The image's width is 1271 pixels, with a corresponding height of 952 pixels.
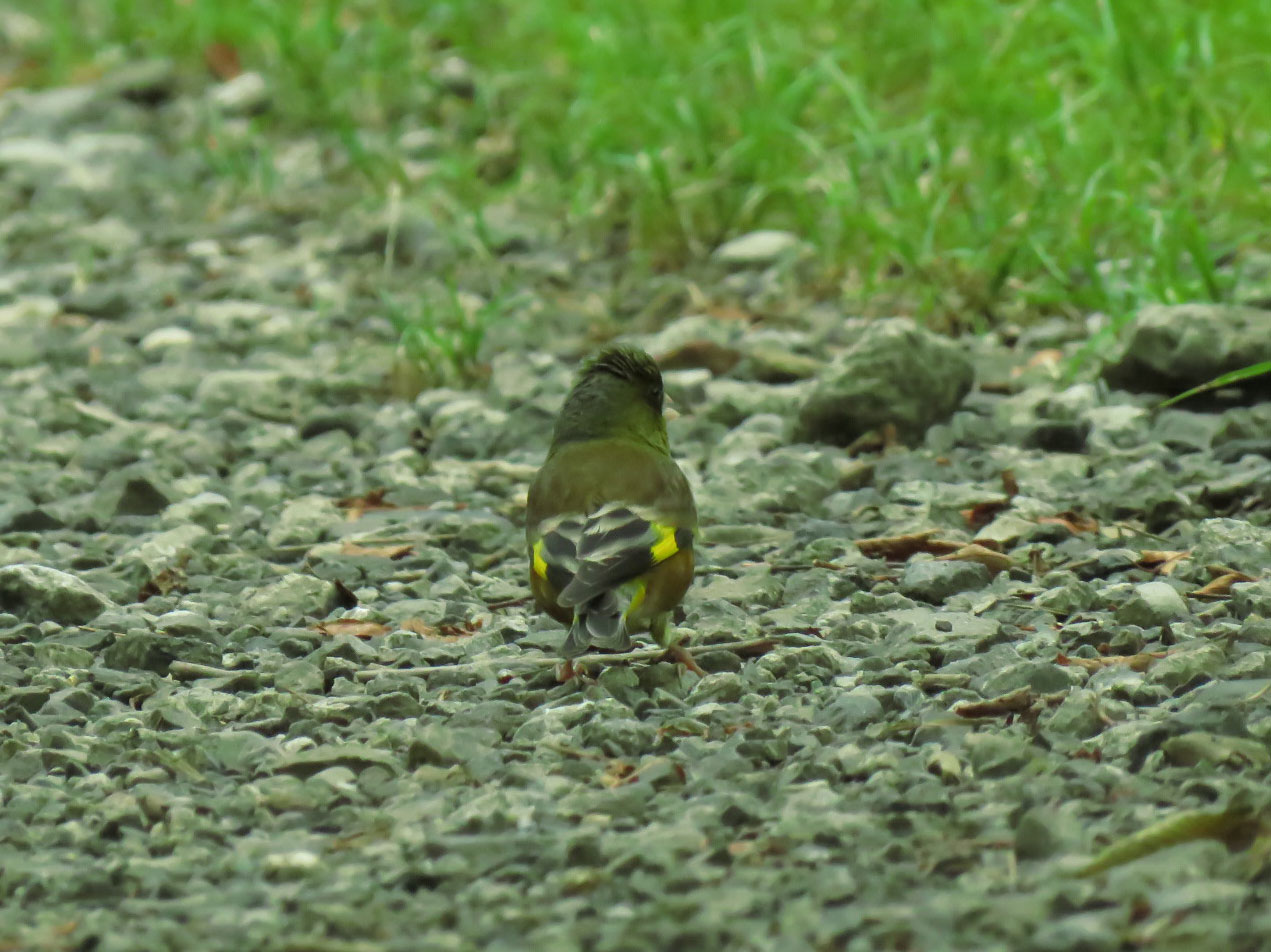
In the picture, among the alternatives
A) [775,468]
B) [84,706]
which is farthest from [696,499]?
[84,706]

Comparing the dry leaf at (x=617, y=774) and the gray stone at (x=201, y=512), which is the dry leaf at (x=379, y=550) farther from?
the dry leaf at (x=617, y=774)

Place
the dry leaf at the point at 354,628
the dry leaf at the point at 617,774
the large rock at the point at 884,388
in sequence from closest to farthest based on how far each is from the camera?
the dry leaf at the point at 617,774
the dry leaf at the point at 354,628
the large rock at the point at 884,388

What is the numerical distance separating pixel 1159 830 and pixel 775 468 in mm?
2270

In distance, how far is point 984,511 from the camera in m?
4.59

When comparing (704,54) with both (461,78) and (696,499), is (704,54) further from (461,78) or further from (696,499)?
(696,499)

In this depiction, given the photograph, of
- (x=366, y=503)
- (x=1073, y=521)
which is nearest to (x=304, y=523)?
(x=366, y=503)

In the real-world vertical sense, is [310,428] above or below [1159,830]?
above

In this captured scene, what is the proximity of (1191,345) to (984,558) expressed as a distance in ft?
3.71

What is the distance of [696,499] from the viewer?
191 inches

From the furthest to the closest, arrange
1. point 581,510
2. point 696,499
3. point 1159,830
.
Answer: point 696,499
point 581,510
point 1159,830

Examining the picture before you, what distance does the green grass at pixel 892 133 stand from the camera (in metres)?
5.78

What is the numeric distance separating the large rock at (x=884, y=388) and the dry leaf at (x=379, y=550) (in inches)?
45.7

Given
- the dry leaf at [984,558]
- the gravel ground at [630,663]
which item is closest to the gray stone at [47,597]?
the gravel ground at [630,663]

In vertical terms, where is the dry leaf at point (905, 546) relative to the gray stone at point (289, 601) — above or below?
below
